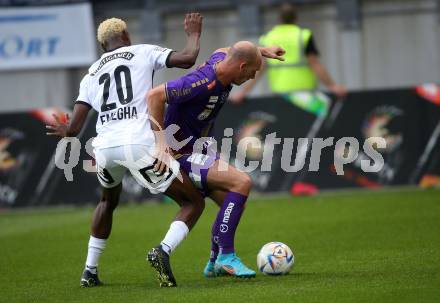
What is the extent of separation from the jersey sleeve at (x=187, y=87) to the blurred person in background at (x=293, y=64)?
6.73 metres

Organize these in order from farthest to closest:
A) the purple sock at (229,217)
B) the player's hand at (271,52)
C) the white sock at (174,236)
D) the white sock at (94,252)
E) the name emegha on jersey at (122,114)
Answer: the player's hand at (271,52), the white sock at (94,252), the purple sock at (229,217), the name emegha on jersey at (122,114), the white sock at (174,236)

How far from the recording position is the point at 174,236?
8.27 metres

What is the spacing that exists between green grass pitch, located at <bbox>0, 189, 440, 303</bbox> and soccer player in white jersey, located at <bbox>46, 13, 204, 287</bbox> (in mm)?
572

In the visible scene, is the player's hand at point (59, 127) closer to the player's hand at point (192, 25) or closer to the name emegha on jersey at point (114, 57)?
the name emegha on jersey at point (114, 57)

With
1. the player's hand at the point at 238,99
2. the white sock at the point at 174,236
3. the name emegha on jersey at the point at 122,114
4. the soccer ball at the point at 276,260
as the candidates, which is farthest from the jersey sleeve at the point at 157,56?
the player's hand at the point at 238,99

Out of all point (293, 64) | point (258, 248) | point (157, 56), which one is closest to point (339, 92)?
point (293, 64)

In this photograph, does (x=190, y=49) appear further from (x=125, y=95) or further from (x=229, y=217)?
(x=229, y=217)

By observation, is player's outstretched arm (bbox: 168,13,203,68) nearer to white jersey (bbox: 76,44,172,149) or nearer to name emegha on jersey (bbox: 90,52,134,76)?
white jersey (bbox: 76,44,172,149)

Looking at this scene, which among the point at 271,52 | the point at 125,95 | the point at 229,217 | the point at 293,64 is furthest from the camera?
the point at 293,64

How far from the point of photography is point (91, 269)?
8.62 m

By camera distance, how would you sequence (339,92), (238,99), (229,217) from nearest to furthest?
(229,217) < (339,92) < (238,99)

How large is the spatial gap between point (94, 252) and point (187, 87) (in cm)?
165

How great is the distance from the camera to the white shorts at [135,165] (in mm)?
8242

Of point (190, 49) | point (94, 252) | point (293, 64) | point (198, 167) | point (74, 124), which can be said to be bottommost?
point (293, 64)
